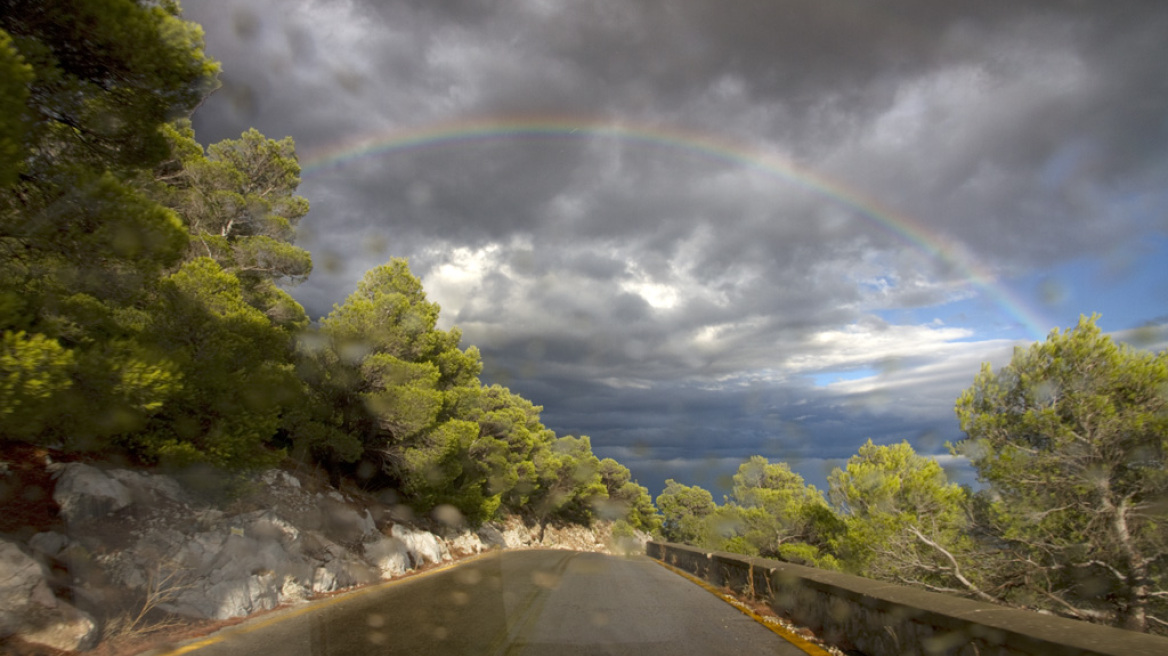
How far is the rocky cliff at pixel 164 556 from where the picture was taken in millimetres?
5387

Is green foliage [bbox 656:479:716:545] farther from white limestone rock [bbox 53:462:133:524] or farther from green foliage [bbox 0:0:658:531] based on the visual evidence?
white limestone rock [bbox 53:462:133:524]

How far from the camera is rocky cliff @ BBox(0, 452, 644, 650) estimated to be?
5387 mm

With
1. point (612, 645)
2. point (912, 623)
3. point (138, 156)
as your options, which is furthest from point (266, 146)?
point (912, 623)

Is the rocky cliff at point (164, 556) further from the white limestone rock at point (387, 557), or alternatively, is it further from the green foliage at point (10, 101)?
the green foliage at point (10, 101)

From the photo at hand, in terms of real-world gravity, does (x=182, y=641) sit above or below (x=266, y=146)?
below

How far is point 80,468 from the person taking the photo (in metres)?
8.31

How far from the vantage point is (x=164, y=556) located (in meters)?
7.89

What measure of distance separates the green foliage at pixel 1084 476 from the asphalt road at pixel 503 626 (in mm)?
8060

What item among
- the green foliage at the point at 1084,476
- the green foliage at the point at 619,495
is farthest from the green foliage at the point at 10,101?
the green foliage at the point at 619,495

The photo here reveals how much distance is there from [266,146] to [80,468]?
14423 millimetres

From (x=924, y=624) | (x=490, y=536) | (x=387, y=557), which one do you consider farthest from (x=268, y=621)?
(x=490, y=536)

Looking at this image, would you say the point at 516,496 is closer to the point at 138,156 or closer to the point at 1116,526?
the point at 1116,526

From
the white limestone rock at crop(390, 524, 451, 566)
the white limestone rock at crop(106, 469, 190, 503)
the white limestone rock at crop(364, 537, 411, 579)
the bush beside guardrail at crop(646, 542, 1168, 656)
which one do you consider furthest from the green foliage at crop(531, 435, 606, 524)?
the bush beside guardrail at crop(646, 542, 1168, 656)

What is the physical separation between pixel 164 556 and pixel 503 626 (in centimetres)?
471
